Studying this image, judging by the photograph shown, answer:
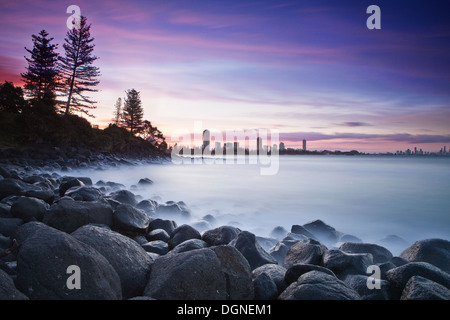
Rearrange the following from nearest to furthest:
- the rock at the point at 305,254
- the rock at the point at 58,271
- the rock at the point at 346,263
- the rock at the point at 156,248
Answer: the rock at the point at 58,271
the rock at the point at 346,263
the rock at the point at 305,254
the rock at the point at 156,248

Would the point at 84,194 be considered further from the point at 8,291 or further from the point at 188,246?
the point at 8,291

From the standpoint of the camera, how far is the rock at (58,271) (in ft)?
6.63

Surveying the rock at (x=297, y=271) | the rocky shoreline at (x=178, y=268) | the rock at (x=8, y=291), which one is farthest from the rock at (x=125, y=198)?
the rock at (x=297, y=271)

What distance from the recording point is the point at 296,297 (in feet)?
7.70

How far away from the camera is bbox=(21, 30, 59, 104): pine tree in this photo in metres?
Answer: 38.1

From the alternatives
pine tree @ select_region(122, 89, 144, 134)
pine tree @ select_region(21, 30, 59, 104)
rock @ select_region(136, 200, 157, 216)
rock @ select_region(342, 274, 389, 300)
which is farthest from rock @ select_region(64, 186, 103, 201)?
pine tree @ select_region(122, 89, 144, 134)

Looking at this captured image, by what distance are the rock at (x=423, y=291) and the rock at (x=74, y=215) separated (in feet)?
13.4

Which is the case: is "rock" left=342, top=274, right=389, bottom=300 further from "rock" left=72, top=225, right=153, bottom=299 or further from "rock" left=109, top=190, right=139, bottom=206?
"rock" left=109, top=190, right=139, bottom=206

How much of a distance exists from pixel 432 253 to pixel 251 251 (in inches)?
108

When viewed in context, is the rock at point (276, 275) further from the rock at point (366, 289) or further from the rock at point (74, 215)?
the rock at point (74, 215)

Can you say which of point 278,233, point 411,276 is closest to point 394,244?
point 278,233

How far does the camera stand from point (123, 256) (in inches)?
105

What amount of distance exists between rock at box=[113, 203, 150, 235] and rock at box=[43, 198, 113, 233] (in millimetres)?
120
